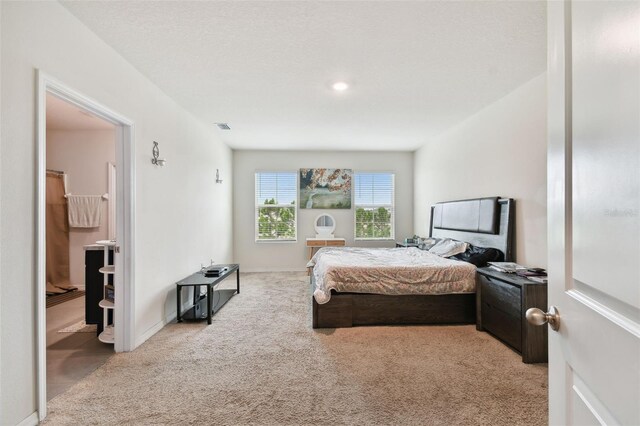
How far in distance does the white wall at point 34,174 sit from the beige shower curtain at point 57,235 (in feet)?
7.71

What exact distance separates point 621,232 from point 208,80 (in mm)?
3292

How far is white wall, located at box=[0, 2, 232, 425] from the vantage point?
161cm

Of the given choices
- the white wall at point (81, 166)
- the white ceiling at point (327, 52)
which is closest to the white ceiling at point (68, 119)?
the white wall at point (81, 166)

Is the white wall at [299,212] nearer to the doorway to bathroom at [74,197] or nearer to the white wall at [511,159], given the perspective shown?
the white wall at [511,159]

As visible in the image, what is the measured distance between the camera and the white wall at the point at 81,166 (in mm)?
4777

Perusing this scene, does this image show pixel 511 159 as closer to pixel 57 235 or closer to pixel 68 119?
pixel 68 119

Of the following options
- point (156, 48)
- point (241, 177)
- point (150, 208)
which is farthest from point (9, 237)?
point (241, 177)

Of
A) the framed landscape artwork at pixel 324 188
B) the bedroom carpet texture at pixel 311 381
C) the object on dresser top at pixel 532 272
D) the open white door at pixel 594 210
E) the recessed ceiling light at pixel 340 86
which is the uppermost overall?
the recessed ceiling light at pixel 340 86

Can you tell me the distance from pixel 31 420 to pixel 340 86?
3464 millimetres

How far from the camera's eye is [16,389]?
1.65 m

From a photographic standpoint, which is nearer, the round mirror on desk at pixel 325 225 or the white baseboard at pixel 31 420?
the white baseboard at pixel 31 420

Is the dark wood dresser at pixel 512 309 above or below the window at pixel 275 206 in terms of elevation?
below

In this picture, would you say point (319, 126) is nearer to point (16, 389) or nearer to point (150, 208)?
point (150, 208)

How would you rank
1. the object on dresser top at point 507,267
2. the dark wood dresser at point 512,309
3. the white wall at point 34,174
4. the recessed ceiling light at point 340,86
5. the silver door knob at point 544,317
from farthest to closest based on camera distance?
1. the recessed ceiling light at point 340,86
2. the object on dresser top at point 507,267
3. the dark wood dresser at point 512,309
4. the white wall at point 34,174
5. the silver door knob at point 544,317
